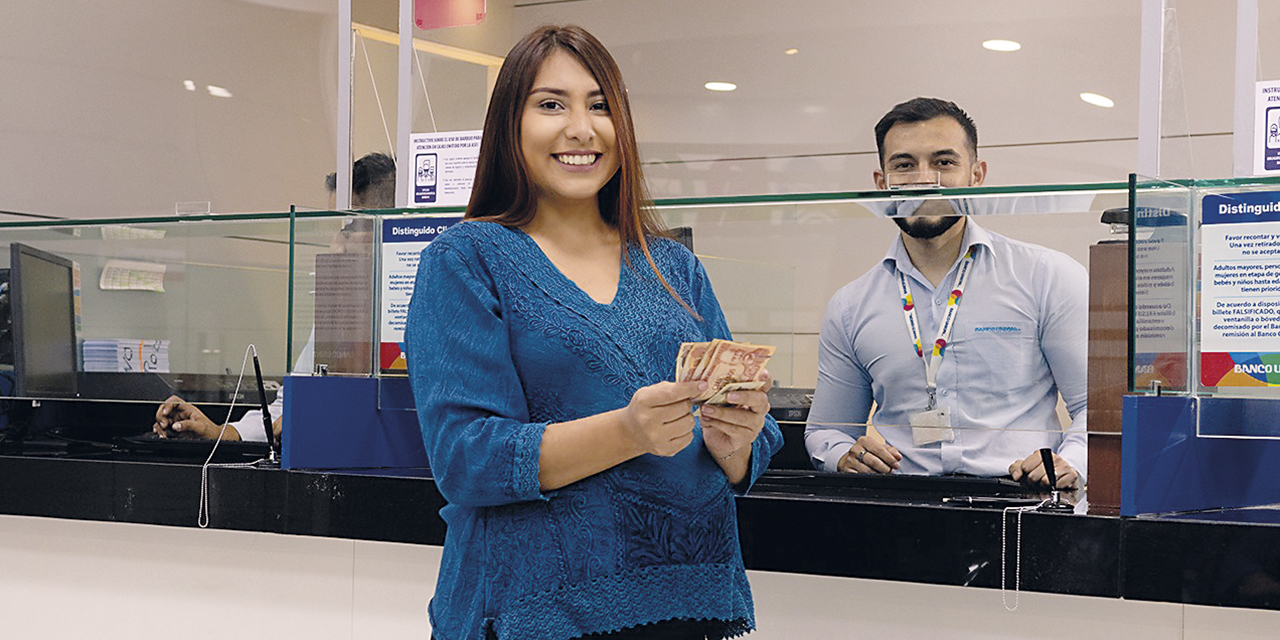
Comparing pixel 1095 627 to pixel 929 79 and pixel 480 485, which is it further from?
pixel 929 79

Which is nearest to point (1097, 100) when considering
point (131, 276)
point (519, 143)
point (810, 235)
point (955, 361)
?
point (955, 361)

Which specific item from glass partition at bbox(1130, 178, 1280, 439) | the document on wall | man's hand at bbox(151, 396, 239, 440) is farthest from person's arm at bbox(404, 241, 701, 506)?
man's hand at bbox(151, 396, 239, 440)

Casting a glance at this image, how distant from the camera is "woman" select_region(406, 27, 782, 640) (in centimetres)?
136

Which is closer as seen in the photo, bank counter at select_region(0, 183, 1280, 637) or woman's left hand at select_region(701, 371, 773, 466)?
woman's left hand at select_region(701, 371, 773, 466)

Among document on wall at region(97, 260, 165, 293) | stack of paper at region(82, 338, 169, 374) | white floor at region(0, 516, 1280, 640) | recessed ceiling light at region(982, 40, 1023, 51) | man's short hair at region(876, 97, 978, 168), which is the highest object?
recessed ceiling light at region(982, 40, 1023, 51)

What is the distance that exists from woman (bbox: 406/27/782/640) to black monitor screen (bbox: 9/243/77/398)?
7.71 ft

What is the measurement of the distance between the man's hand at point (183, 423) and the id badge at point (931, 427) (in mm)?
1880

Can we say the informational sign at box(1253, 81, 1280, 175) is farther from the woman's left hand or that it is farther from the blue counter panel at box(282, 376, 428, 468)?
the blue counter panel at box(282, 376, 428, 468)

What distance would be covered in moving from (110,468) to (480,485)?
69.7 inches

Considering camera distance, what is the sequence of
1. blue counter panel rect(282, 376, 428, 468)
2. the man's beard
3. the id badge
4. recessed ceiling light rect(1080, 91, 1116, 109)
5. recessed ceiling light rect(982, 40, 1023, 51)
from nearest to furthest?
1. the man's beard
2. the id badge
3. blue counter panel rect(282, 376, 428, 468)
4. recessed ceiling light rect(1080, 91, 1116, 109)
5. recessed ceiling light rect(982, 40, 1023, 51)

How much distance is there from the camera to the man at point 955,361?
2.41 m

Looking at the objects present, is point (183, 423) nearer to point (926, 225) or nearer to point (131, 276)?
point (131, 276)

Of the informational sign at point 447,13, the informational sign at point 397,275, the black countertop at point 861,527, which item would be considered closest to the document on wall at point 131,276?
the black countertop at point 861,527

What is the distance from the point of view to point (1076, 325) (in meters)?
2.50
